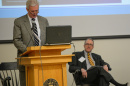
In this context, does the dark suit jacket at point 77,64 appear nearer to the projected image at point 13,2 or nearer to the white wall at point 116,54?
the white wall at point 116,54

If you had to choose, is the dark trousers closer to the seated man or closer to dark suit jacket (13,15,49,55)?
the seated man

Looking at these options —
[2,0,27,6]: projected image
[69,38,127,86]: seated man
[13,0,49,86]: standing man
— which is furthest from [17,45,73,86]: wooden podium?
[2,0,27,6]: projected image

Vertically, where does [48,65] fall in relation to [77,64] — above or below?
above

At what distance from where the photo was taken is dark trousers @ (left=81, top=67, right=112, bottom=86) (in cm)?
358

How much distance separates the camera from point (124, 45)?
16.1 ft

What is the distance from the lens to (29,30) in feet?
9.67

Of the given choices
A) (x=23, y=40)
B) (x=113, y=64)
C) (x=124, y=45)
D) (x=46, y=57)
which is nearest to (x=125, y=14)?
(x=124, y=45)

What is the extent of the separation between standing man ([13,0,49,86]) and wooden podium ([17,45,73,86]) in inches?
15.3

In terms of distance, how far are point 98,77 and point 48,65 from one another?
137 centimetres

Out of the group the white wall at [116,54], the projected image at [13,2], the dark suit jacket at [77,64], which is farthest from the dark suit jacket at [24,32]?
the white wall at [116,54]

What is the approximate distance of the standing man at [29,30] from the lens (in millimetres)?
2850

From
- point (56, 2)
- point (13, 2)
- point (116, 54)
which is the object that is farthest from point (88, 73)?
point (13, 2)

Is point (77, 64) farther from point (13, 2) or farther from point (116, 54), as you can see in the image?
point (13, 2)

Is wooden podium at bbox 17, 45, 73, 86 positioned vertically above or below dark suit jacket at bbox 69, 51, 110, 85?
above
